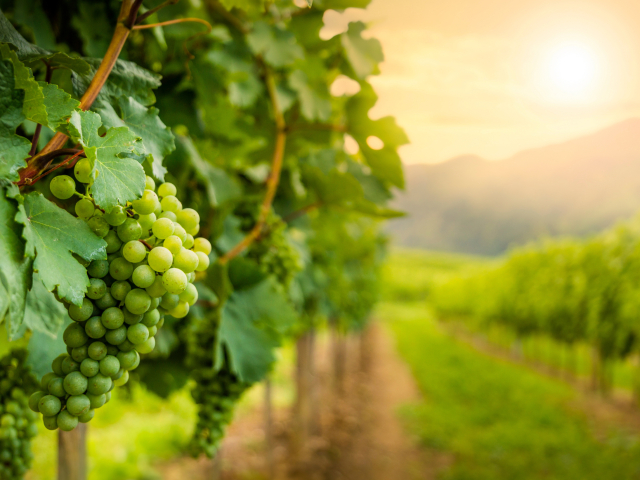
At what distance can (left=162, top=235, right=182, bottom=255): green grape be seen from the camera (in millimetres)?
750

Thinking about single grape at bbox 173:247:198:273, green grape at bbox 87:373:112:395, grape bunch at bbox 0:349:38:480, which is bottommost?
grape bunch at bbox 0:349:38:480

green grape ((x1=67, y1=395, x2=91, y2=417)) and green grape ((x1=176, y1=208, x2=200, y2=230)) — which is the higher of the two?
green grape ((x1=176, y1=208, x2=200, y2=230))

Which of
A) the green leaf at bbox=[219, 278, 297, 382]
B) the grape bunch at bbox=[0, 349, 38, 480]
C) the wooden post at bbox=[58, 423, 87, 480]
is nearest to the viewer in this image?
the grape bunch at bbox=[0, 349, 38, 480]

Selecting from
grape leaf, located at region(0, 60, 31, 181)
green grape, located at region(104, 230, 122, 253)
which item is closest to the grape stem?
grape leaf, located at region(0, 60, 31, 181)

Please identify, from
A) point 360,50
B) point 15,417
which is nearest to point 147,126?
point 15,417

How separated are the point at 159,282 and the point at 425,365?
64.4ft

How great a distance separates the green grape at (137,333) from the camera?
77 cm

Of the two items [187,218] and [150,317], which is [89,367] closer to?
[150,317]

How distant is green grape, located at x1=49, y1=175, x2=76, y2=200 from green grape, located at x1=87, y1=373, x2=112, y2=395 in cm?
30

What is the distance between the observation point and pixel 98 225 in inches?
29.4

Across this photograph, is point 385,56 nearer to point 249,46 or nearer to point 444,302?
point 249,46

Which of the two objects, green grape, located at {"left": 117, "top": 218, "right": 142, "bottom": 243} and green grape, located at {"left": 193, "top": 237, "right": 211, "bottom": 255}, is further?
green grape, located at {"left": 193, "top": 237, "right": 211, "bottom": 255}

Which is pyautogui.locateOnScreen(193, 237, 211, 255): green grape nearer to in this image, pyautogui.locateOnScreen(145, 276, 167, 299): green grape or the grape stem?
pyautogui.locateOnScreen(145, 276, 167, 299): green grape

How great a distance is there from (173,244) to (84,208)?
0.16 meters
